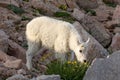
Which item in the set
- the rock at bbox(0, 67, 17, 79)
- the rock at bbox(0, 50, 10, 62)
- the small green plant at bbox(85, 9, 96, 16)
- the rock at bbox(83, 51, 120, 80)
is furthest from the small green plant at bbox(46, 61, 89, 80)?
the small green plant at bbox(85, 9, 96, 16)

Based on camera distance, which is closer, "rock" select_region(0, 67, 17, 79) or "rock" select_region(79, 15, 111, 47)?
"rock" select_region(0, 67, 17, 79)

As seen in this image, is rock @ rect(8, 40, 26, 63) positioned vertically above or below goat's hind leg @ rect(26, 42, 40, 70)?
below

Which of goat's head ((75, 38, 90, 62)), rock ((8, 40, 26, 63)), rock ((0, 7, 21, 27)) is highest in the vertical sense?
goat's head ((75, 38, 90, 62))

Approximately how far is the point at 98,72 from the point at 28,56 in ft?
17.2

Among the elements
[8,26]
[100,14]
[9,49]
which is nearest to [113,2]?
[100,14]

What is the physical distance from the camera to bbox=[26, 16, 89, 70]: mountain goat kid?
47.8ft

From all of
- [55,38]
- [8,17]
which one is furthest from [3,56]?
[8,17]

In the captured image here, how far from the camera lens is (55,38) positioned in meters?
15.0

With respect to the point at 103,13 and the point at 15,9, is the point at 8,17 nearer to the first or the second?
the point at 15,9

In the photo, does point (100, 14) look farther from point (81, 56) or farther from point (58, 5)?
point (81, 56)

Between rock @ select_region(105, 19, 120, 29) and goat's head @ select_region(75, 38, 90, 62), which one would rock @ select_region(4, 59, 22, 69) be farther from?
rock @ select_region(105, 19, 120, 29)

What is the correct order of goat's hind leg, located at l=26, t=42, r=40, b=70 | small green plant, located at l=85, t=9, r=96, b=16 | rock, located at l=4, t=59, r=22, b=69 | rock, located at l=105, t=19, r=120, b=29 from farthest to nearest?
1. small green plant, located at l=85, t=9, r=96, b=16
2. rock, located at l=105, t=19, r=120, b=29
3. goat's hind leg, located at l=26, t=42, r=40, b=70
4. rock, located at l=4, t=59, r=22, b=69

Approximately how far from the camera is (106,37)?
23.0 m

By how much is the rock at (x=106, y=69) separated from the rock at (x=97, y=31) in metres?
11.6
